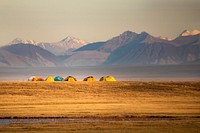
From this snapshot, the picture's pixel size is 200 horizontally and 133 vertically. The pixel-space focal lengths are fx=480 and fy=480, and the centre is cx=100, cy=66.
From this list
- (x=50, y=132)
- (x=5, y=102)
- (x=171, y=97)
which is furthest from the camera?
(x=171, y=97)

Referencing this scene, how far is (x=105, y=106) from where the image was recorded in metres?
54.0

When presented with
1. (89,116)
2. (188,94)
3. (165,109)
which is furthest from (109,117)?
(188,94)

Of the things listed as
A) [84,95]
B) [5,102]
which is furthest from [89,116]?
[84,95]

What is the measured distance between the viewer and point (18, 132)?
113 feet

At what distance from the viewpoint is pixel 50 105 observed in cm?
5544

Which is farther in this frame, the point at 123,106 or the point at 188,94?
the point at 188,94

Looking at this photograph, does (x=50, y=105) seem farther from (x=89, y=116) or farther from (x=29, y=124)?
(x=29, y=124)

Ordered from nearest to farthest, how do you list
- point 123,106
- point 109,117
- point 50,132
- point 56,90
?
point 50,132
point 109,117
point 123,106
point 56,90

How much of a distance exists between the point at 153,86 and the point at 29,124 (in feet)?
121

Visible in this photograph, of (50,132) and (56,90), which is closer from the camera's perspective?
(50,132)

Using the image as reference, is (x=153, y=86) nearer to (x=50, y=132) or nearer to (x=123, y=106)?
(x=123, y=106)

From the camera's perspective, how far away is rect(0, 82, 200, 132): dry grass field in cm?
A: 3738

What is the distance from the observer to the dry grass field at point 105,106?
123 feet

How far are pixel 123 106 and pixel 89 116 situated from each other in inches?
361
